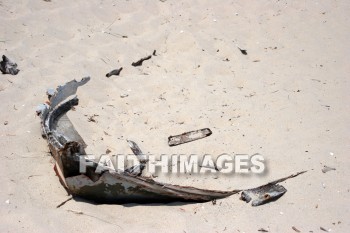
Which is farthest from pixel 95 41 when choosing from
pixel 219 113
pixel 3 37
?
pixel 219 113

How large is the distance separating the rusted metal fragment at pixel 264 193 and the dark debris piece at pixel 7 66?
2.75 meters

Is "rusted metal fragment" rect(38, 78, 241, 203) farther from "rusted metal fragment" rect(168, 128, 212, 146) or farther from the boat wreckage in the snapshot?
"rusted metal fragment" rect(168, 128, 212, 146)

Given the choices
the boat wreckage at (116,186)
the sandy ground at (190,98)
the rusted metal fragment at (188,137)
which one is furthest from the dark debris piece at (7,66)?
the rusted metal fragment at (188,137)

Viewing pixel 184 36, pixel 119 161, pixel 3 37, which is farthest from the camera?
pixel 184 36

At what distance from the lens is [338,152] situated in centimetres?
351

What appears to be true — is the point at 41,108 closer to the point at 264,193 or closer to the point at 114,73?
the point at 114,73

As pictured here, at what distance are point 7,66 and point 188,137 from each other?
6.96 ft

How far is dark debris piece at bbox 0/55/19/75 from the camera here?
4.27 m

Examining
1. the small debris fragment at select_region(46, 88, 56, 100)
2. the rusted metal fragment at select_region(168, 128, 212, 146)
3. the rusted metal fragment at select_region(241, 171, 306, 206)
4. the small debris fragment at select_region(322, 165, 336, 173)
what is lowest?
the rusted metal fragment at select_region(168, 128, 212, 146)

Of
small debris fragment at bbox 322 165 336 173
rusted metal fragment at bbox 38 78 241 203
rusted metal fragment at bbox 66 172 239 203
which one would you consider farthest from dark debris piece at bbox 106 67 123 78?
small debris fragment at bbox 322 165 336 173

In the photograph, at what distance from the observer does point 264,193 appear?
308cm

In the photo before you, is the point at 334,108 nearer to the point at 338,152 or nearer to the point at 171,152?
the point at 338,152

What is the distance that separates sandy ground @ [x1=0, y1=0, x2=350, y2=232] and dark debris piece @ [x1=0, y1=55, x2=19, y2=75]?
7 cm

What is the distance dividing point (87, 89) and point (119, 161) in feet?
3.86
